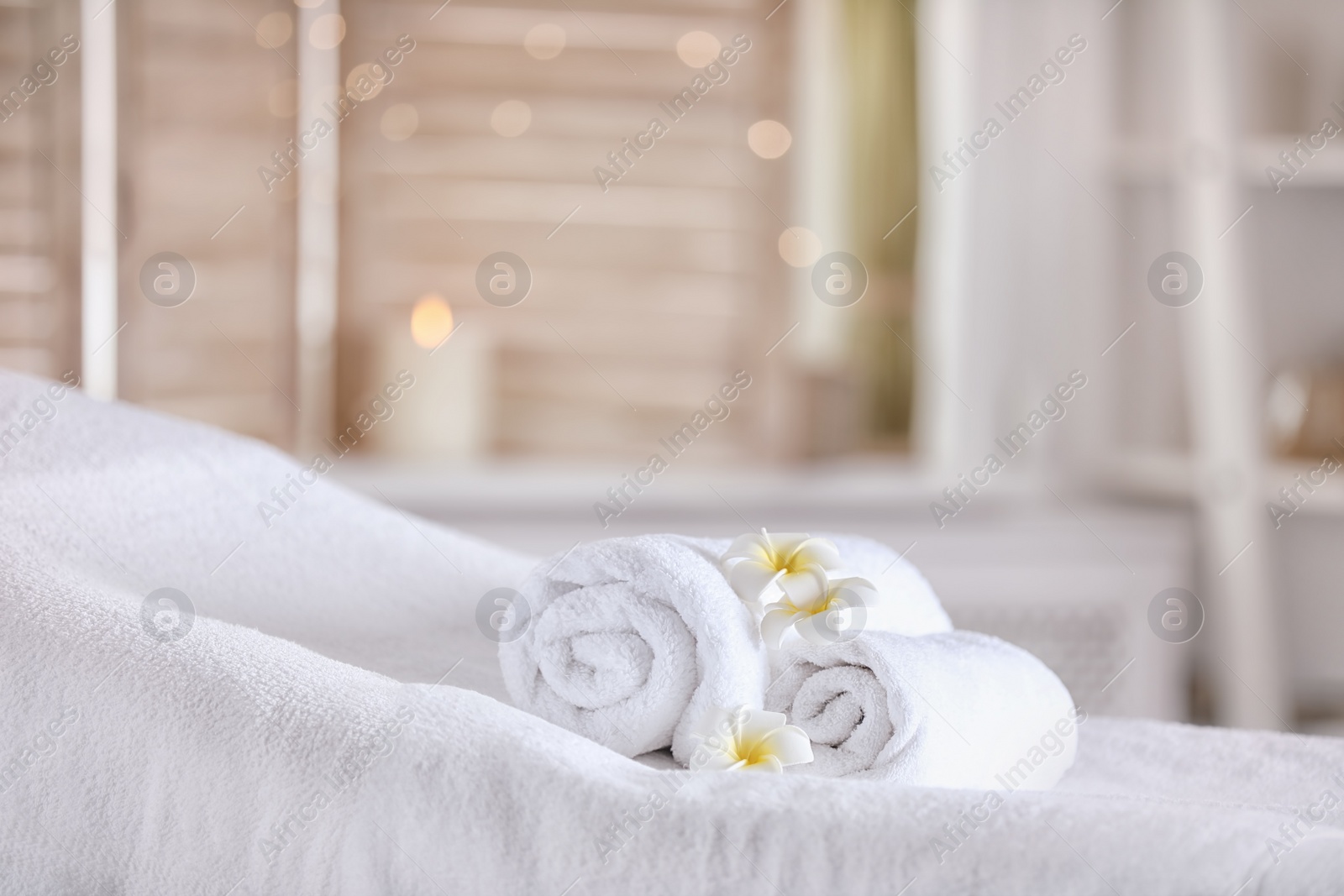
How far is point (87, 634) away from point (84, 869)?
9 centimetres

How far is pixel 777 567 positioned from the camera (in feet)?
1.65

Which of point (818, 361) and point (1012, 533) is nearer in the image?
point (1012, 533)

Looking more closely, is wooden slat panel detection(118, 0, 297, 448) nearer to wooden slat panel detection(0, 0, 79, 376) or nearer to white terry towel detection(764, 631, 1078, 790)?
wooden slat panel detection(0, 0, 79, 376)

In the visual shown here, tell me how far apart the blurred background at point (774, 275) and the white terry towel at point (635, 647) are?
3.62 feet

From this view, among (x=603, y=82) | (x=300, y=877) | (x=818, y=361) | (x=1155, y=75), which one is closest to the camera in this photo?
(x=300, y=877)

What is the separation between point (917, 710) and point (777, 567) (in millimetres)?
84

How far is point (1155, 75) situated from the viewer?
68.7 inches

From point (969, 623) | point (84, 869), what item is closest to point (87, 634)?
point (84, 869)

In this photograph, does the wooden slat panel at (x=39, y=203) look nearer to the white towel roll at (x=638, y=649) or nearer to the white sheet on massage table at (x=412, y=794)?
the white sheet on massage table at (x=412, y=794)

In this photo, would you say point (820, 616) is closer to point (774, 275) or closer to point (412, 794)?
point (412, 794)

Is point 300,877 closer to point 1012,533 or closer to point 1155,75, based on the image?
point 1012,533

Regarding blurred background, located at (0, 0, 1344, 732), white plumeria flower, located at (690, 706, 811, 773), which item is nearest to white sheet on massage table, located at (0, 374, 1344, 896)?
white plumeria flower, located at (690, 706, 811, 773)

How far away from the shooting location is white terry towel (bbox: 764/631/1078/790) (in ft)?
1.50

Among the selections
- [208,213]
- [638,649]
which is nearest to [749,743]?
[638,649]
